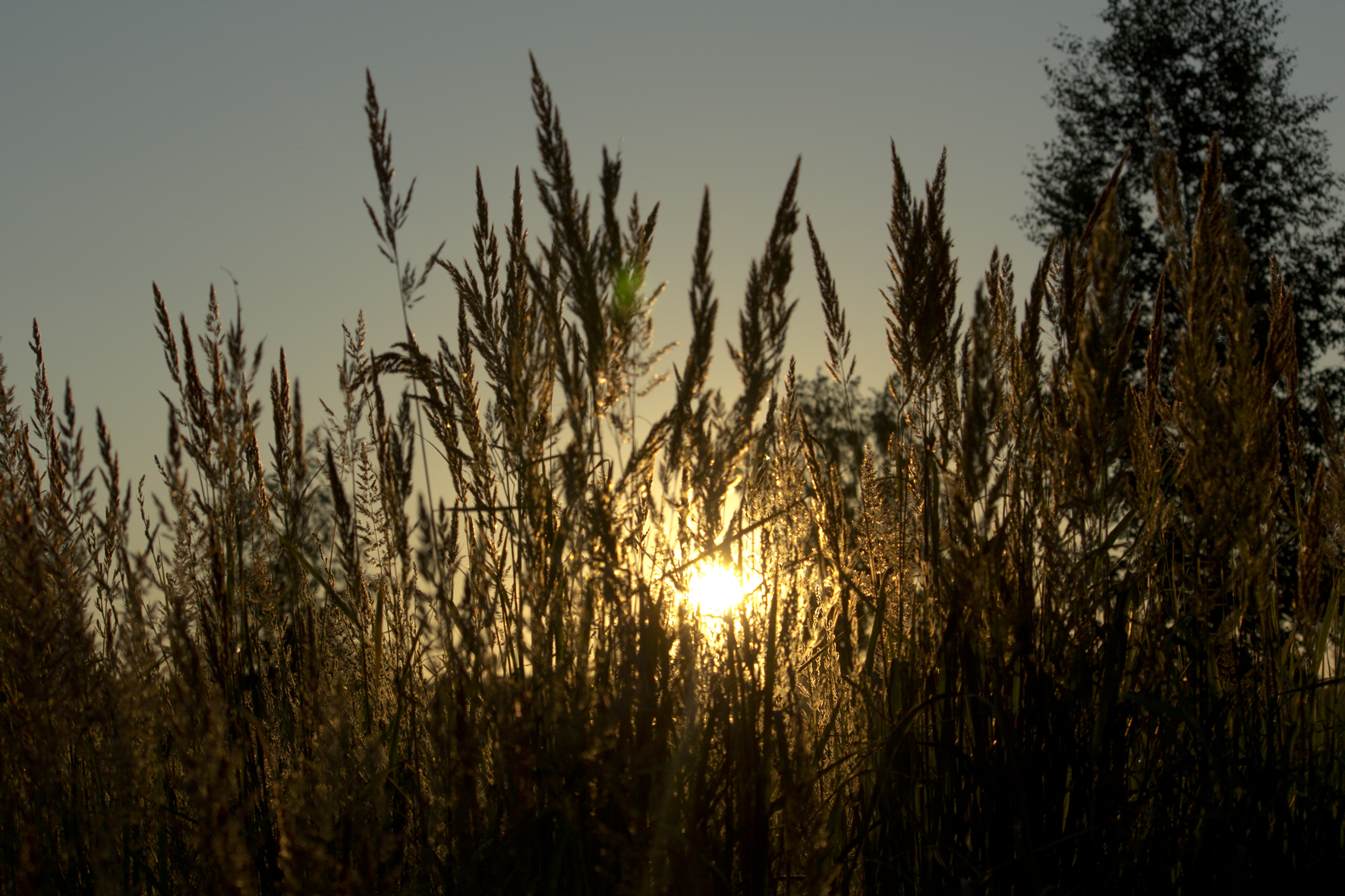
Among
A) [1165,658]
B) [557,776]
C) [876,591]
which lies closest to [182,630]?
[557,776]

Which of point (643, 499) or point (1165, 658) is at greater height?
point (643, 499)

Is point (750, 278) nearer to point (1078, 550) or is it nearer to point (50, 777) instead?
point (1078, 550)

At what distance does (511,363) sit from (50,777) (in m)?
0.91

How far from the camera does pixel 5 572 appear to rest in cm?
165

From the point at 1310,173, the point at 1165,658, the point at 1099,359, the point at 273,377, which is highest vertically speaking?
the point at 1310,173

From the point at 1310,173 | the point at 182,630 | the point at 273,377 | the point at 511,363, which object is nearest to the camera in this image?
the point at 182,630

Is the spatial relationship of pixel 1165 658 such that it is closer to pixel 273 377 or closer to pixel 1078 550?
pixel 1078 550

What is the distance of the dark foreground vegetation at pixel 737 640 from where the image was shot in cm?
128

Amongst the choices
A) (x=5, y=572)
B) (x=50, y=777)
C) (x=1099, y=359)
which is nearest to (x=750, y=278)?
(x=1099, y=359)

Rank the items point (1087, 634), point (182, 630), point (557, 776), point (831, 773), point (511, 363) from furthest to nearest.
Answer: point (831, 773)
point (1087, 634)
point (511, 363)
point (557, 776)
point (182, 630)

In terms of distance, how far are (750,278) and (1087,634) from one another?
2.79ft

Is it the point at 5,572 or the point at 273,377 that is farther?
the point at 273,377

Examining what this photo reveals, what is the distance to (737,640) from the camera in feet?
4.72

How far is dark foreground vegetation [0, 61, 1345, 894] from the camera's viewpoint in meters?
1.28
